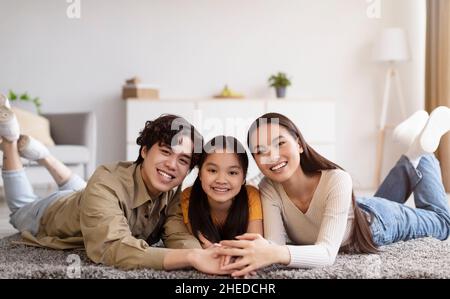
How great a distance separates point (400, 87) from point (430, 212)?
236 cm

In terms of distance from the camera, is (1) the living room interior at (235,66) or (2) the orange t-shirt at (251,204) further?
(1) the living room interior at (235,66)

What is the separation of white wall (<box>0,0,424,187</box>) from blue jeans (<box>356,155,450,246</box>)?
2.01m

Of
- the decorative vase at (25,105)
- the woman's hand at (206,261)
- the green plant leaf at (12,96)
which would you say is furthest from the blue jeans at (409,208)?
the green plant leaf at (12,96)

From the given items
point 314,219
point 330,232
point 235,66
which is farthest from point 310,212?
point 235,66

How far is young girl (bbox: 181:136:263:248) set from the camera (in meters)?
1.23

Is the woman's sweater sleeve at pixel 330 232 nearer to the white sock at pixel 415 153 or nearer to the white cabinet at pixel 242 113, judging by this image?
the white sock at pixel 415 153

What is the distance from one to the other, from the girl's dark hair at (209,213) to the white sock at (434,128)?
2.22ft

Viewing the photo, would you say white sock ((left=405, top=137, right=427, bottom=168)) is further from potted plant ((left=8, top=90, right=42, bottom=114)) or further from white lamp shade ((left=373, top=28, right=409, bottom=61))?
potted plant ((left=8, top=90, right=42, bottom=114))

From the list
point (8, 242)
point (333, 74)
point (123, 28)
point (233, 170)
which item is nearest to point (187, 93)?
point (123, 28)

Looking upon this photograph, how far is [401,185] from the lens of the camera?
1.81 m

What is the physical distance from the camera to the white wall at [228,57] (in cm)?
380

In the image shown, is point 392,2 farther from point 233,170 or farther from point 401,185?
point 233,170

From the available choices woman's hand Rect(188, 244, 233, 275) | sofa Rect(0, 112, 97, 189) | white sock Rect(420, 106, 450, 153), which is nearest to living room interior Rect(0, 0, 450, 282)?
sofa Rect(0, 112, 97, 189)

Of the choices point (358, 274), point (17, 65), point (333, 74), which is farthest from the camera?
point (333, 74)
